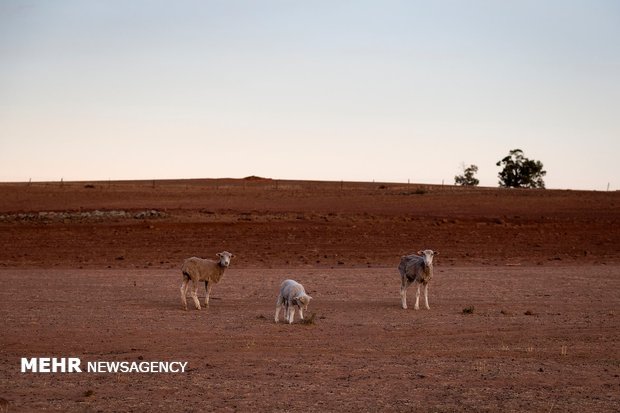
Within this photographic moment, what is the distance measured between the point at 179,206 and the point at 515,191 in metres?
28.1

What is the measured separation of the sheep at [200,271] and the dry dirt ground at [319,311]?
552 mm

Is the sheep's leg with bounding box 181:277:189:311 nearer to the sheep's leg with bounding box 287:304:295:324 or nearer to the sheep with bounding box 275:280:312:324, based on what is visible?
the sheep with bounding box 275:280:312:324

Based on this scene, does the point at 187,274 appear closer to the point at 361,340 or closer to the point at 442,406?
the point at 361,340

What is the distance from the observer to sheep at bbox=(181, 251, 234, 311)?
23.2 meters

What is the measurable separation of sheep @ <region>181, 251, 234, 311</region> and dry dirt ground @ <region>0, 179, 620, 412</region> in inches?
21.7

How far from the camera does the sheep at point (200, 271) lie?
23.2 metres

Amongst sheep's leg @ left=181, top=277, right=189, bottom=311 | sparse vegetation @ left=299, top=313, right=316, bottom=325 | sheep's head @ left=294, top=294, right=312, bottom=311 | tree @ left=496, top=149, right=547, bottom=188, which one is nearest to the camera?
sparse vegetation @ left=299, top=313, right=316, bottom=325

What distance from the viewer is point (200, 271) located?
23.5m

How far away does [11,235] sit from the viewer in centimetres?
4381

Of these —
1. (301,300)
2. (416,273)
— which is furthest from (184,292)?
(416,273)

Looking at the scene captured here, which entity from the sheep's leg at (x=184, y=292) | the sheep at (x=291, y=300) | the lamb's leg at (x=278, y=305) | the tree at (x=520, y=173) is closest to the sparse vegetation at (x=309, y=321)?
the sheep at (x=291, y=300)

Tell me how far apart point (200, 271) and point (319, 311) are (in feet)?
10.4

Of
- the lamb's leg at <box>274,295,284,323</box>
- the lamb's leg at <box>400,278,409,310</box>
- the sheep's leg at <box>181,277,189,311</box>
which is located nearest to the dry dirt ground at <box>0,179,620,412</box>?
the lamb's leg at <box>274,295,284,323</box>

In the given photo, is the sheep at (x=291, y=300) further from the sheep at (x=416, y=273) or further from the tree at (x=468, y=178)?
the tree at (x=468, y=178)
